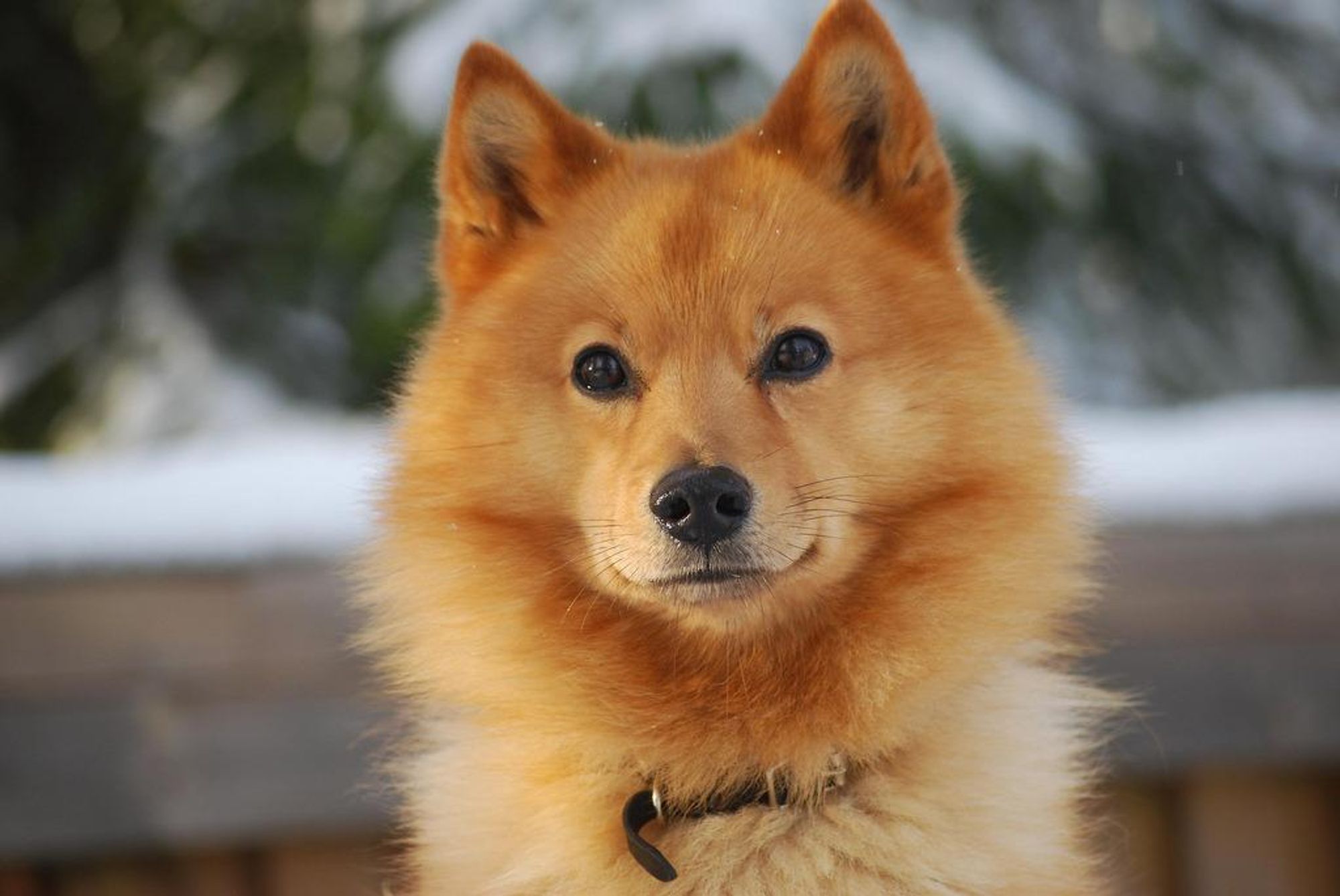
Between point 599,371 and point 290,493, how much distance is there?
6.26 feet

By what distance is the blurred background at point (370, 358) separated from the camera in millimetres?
3783

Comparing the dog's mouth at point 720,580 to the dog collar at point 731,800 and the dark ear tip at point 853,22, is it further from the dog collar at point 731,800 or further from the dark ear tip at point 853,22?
the dark ear tip at point 853,22

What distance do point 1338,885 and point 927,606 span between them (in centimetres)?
221

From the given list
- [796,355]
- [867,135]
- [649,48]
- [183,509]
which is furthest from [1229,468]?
[183,509]

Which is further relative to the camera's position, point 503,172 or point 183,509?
point 183,509

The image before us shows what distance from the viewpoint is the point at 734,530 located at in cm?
228

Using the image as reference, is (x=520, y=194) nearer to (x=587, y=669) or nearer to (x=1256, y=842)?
(x=587, y=669)

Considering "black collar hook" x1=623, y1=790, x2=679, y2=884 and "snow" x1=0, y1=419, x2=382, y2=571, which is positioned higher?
"snow" x1=0, y1=419, x2=382, y2=571

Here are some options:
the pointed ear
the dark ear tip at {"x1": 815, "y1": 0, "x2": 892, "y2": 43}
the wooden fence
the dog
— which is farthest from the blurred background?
the dark ear tip at {"x1": 815, "y1": 0, "x2": 892, "y2": 43}

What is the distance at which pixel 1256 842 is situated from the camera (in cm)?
393

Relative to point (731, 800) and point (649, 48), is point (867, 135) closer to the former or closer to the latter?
point (731, 800)

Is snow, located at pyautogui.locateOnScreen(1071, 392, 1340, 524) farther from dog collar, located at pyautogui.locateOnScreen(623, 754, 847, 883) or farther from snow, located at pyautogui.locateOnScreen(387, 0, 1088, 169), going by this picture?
snow, located at pyautogui.locateOnScreen(387, 0, 1088, 169)

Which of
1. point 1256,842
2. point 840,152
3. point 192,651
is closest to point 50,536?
point 192,651

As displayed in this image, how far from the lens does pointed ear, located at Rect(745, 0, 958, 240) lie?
270 cm
